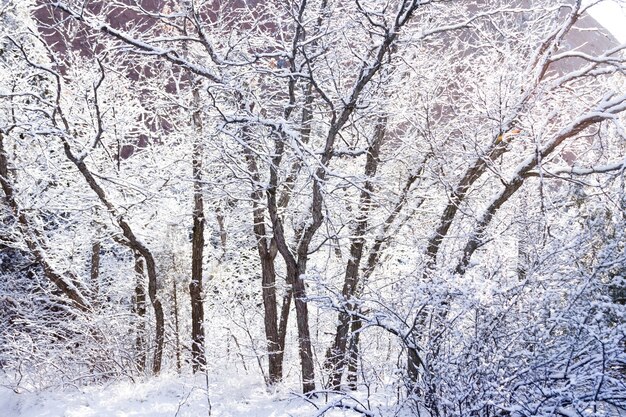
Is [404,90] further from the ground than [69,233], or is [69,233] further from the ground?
[404,90]

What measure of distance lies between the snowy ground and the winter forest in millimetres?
39

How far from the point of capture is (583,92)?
746 cm

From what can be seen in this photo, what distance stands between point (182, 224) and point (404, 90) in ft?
19.2

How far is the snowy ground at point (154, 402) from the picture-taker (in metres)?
5.93

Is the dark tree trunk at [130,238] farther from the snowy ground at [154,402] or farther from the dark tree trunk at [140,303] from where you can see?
the snowy ground at [154,402]

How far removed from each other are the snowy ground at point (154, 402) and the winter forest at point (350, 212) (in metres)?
0.04

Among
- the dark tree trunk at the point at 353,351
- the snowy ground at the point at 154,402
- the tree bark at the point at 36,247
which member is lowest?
the snowy ground at the point at 154,402

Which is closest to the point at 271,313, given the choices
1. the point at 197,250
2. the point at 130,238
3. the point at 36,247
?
the point at 197,250

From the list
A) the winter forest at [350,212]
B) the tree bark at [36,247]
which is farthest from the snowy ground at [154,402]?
the tree bark at [36,247]

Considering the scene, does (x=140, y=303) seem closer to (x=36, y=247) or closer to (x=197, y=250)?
(x=197, y=250)

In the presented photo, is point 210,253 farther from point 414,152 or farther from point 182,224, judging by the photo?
point 414,152

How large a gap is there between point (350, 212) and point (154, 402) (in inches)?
145

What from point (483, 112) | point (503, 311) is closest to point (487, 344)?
point (503, 311)

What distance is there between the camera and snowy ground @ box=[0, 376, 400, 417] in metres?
5.93
